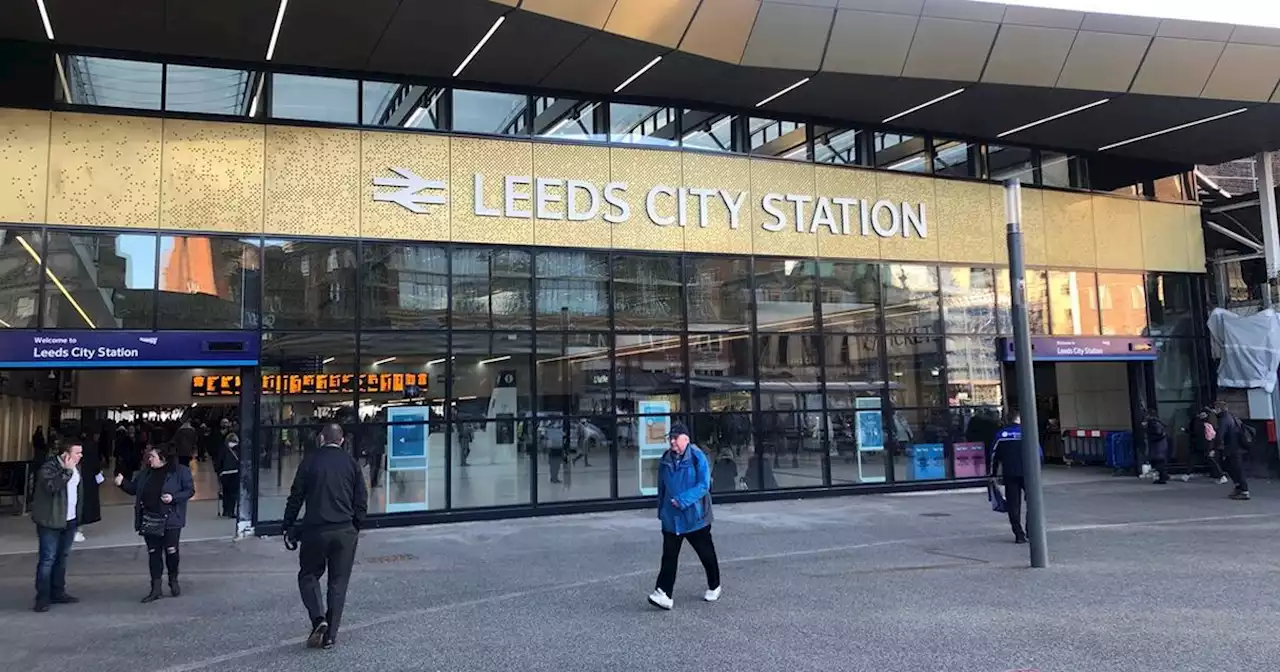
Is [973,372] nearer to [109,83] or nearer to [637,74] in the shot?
[637,74]

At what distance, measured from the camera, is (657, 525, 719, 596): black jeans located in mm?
7215

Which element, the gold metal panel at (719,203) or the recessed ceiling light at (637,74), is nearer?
the recessed ceiling light at (637,74)

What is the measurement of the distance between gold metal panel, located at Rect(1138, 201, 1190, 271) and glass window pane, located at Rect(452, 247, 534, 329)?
14563mm

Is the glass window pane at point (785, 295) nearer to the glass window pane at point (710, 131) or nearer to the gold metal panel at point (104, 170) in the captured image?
the glass window pane at point (710, 131)

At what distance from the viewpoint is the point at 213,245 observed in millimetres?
12172

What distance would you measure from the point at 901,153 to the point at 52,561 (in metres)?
15.5

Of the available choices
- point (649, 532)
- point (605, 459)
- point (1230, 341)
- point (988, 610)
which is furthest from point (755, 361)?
point (1230, 341)

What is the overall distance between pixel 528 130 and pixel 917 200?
8.03m

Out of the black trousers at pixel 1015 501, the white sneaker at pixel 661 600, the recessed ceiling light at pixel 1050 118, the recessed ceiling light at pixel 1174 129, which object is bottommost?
the white sneaker at pixel 661 600

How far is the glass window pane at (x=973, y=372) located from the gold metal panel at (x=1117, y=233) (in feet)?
12.6

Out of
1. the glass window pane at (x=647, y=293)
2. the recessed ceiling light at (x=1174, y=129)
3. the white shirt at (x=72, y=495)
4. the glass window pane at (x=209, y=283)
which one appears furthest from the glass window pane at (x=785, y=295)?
the white shirt at (x=72, y=495)

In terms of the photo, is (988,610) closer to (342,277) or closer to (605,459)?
(605,459)

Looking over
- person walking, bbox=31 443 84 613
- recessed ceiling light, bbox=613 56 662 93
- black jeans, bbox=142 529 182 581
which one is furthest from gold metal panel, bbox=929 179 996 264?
person walking, bbox=31 443 84 613

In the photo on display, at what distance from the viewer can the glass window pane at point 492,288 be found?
44.1 feet
